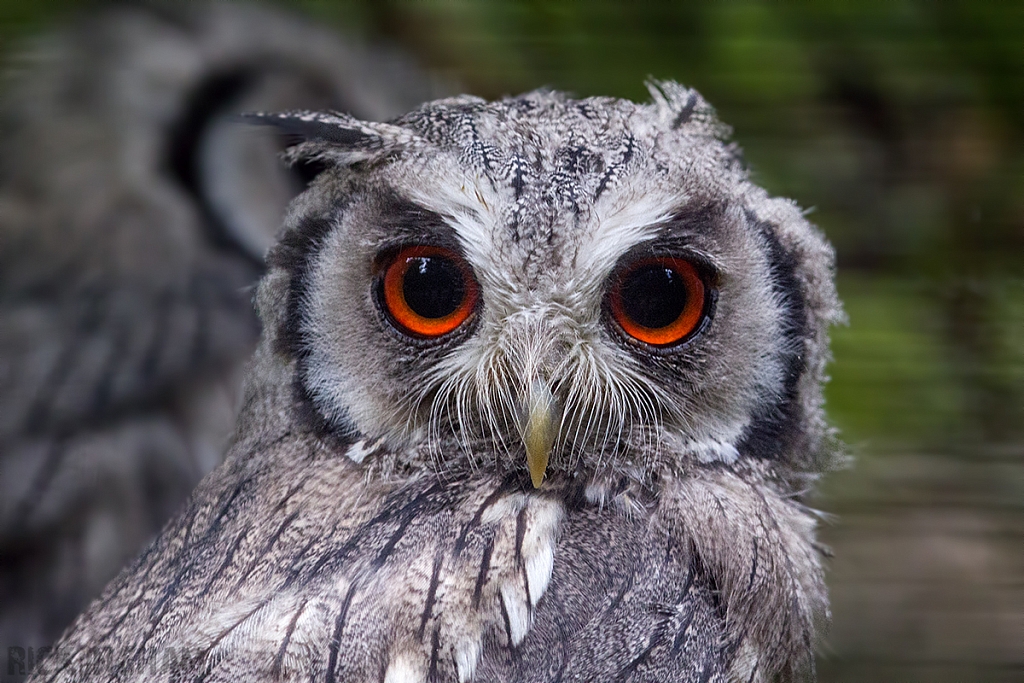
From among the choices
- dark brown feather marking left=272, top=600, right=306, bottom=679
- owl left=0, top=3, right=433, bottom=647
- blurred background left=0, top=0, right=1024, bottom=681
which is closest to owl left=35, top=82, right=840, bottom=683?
dark brown feather marking left=272, top=600, right=306, bottom=679

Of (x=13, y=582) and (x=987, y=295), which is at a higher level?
(x=987, y=295)

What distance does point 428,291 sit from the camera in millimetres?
961

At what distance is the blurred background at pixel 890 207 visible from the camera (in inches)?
78.2

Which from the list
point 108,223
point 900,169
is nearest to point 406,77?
point 108,223

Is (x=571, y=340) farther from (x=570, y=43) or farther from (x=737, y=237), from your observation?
(x=570, y=43)

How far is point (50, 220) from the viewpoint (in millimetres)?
2281

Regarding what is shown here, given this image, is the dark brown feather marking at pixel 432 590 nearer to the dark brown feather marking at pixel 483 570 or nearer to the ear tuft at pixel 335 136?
the dark brown feather marking at pixel 483 570

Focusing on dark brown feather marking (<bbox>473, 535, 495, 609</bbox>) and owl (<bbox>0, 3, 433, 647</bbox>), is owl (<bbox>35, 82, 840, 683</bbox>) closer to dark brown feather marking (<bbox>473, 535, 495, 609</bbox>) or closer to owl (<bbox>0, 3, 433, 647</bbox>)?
dark brown feather marking (<bbox>473, 535, 495, 609</bbox>)

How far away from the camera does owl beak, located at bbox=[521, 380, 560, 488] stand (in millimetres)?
941

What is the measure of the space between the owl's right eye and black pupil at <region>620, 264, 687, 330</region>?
0.52 feet

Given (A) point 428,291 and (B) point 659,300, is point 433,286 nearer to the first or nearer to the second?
(A) point 428,291

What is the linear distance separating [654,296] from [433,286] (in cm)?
23

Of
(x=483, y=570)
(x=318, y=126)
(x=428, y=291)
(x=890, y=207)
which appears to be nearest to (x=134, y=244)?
(x=318, y=126)

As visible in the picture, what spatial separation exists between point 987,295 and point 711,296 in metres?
1.29
